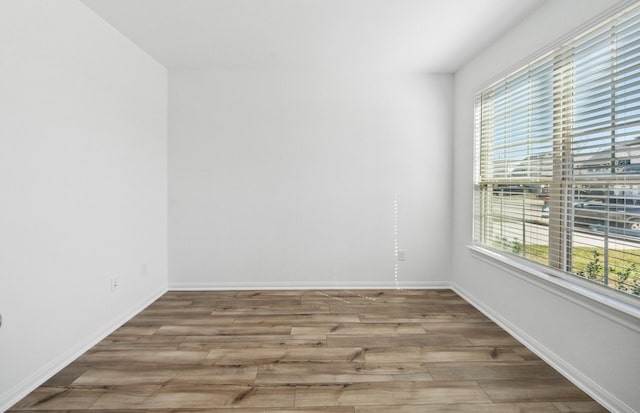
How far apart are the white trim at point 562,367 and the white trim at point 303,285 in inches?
33.7

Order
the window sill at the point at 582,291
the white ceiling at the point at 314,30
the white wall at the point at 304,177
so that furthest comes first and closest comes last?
the white wall at the point at 304,177
the white ceiling at the point at 314,30
the window sill at the point at 582,291

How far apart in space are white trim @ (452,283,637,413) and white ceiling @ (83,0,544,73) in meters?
2.51

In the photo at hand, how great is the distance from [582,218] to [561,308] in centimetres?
62

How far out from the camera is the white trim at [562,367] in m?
1.92

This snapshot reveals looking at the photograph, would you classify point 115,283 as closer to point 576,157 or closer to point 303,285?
point 303,285

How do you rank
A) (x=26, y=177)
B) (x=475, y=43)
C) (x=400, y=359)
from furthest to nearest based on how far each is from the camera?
(x=475, y=43)
(x=400, y=359)
(x=26, y=177)

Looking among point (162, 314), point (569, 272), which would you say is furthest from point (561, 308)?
point (162, 314)

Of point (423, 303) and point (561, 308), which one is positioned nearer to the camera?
point (561, 308)

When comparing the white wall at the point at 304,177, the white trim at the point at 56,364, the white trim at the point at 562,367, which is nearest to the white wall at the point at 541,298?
the white trim at the point at 562,367

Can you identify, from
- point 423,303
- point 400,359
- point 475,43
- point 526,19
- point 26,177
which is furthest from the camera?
point 423,303

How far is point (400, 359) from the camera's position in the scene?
249 cm

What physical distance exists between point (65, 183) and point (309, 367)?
83.8 inches

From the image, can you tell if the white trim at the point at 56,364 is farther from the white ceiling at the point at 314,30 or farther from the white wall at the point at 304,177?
the white ceiling at the point at 314,30

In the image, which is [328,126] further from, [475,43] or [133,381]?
[133,381]
